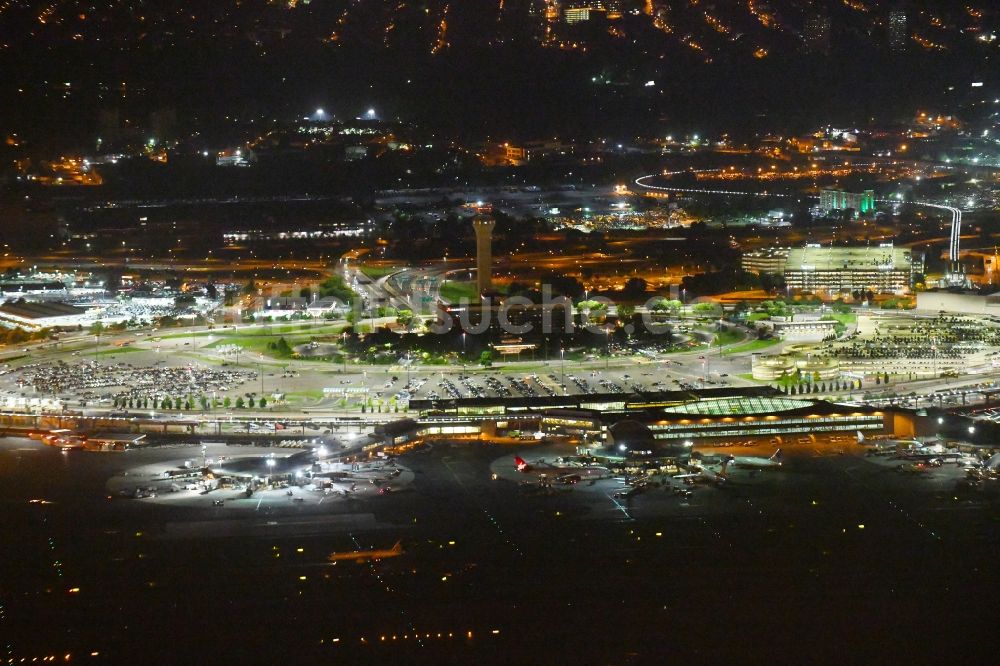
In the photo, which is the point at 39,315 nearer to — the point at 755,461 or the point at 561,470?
the point at 561,470

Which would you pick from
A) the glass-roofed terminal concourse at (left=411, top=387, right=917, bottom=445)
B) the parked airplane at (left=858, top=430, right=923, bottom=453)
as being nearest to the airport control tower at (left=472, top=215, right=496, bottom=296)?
the glass-roofed terminal concourse at (left=411, top=387, right=917, bottom=445)

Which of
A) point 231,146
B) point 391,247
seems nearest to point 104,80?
point 231,146

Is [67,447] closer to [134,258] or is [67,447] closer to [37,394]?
[37,394]

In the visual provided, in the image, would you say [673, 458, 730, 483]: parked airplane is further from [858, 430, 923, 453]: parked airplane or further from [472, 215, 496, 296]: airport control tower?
[472, 215, 496, 296]: airport control tower

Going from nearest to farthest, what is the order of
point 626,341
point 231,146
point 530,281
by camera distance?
point 626,341
point 530,281
point 231,146

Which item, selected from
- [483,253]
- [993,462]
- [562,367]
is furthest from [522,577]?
[483,253]

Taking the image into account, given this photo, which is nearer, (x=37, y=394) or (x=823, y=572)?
(x=823, y=572)

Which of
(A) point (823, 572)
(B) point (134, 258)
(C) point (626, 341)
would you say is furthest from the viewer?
(B) point (134, 258)
